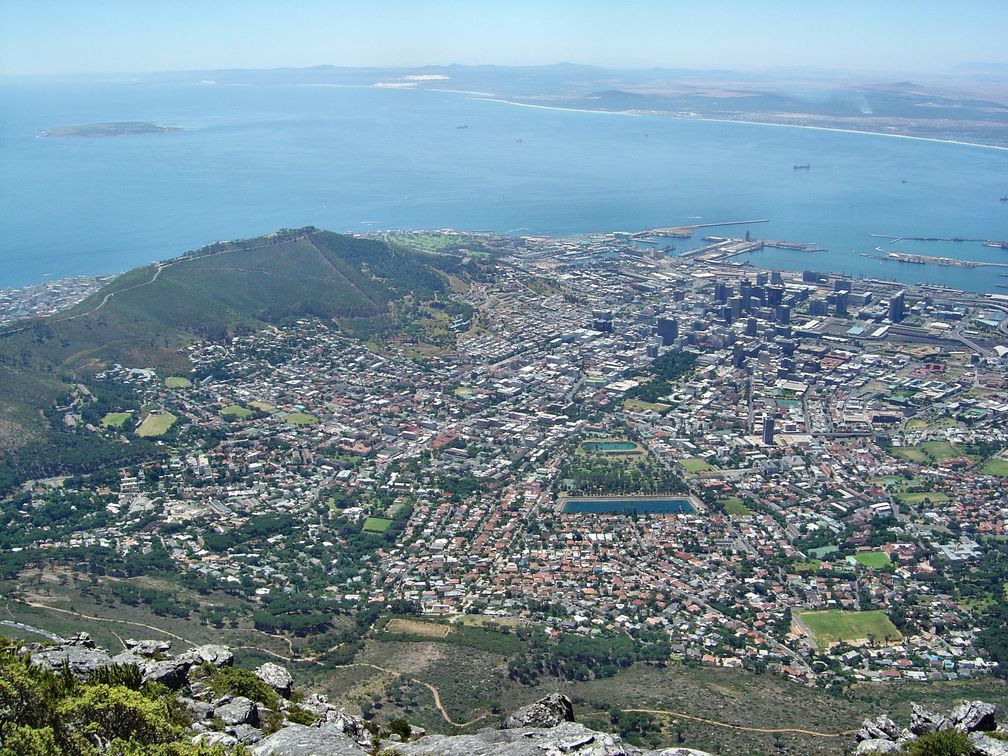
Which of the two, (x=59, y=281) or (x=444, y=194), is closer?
(x=59, y=281)

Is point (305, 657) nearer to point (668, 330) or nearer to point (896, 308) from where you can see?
point (668, 330)

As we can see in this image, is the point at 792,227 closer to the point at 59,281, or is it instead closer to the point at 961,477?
the point at 961,477

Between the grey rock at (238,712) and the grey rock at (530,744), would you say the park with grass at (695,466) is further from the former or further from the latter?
the grey rock at (238,712)

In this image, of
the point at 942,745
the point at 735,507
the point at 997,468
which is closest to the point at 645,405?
the point at 735,507

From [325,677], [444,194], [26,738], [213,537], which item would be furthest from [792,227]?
[26,738]

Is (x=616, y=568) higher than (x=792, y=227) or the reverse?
the reverse

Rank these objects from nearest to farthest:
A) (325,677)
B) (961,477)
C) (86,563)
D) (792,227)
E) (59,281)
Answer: (325,677)
(86,563)
(961,477)
(59,281)
(792,227)
